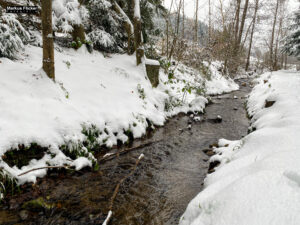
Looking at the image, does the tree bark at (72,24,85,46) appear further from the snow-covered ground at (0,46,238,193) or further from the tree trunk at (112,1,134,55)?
the tree trunk at (112,1,134,55)

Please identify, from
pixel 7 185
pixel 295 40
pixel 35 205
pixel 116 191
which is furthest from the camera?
pixel 295 40

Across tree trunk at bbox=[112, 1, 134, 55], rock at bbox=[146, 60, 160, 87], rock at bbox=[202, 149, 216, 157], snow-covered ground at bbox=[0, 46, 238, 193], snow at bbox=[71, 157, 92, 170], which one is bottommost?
rock at bbox=[202, 149, 216, 157]

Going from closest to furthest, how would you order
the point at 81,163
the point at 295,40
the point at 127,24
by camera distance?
the point at 81,163 → the point at 127,24 → the point at 295,40

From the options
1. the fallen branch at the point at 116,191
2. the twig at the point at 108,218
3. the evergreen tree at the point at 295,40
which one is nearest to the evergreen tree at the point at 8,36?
the fallen branch at the point at 116,191

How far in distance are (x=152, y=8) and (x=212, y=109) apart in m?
6.37

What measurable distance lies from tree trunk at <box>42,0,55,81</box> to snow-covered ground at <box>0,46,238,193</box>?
0.22 m

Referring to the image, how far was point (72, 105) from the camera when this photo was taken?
4836mm

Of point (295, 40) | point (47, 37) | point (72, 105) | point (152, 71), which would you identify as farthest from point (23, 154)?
point (295, 40)

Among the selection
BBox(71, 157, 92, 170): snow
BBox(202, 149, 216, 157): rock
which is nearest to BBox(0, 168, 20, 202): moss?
BBox(71, 157, 92, 170): snow

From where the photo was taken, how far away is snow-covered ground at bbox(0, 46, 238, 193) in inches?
141

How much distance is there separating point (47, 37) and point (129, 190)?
3975 millimetres

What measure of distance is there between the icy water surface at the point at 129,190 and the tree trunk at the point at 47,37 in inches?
109

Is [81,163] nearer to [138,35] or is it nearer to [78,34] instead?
[78,34]

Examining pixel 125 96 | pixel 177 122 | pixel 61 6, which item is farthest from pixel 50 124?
pixel 61 6
